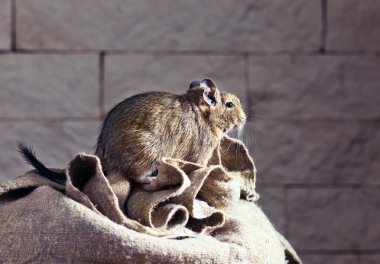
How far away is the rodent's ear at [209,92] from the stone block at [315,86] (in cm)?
185

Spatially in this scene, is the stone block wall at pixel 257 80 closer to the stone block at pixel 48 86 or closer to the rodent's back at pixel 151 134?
the stone block at pixel 48 86

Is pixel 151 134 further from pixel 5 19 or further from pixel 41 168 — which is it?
pixel 5 19

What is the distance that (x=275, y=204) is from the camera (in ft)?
16.7

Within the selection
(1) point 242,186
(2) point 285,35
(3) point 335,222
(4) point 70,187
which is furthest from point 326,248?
(4) point 70,187

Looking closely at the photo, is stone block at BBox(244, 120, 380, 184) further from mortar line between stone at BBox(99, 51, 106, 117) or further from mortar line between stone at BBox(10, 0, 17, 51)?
mortar line between stone at BBox(10, 0, 17, 51)

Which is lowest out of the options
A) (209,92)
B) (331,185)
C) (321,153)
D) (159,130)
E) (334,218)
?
(334,218)

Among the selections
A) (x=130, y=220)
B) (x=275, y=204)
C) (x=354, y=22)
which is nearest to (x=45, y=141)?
(x=275, y=204)

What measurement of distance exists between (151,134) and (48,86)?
82.6 inches

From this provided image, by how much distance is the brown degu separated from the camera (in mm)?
2881

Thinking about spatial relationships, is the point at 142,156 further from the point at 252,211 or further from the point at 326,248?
the point at 326,248

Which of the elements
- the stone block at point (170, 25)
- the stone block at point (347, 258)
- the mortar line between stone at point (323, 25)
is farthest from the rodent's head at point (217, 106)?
the stone block at point (347, 258)

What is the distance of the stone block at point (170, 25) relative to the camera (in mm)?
4908

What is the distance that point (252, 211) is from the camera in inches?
121

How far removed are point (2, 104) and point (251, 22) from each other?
1.28m
